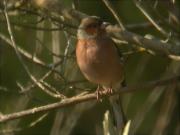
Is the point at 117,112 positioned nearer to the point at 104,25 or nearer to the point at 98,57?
the point at 98,57

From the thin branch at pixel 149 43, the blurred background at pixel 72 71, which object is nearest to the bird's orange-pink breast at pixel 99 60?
the blurred background at pixel 72 71

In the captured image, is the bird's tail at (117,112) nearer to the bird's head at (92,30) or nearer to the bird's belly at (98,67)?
the bird's belly at (98,67)

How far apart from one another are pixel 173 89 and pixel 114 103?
79 centimetres

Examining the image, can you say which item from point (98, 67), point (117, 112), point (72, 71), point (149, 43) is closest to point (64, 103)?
point (149, 43)

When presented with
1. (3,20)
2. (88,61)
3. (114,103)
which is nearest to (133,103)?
(114,103)

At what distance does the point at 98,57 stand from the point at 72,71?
0.43m

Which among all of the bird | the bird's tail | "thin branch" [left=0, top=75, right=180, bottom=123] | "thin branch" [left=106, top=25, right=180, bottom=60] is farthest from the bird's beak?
"thin branch" [left=106, top=25, right=180, bottom=60]

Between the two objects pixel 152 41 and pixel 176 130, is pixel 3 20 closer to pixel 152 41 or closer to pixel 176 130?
pixel 152 41

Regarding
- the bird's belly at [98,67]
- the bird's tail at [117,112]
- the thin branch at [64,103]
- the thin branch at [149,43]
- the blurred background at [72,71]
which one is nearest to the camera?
the thin branch at [149,43]

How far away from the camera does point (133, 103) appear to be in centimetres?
702

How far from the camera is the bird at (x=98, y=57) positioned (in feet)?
17.8

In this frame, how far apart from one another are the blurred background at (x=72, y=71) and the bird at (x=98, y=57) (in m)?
0.11

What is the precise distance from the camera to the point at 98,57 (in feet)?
18.0

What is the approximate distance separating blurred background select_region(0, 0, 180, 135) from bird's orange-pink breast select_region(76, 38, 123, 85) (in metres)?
0.11
